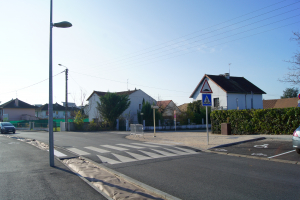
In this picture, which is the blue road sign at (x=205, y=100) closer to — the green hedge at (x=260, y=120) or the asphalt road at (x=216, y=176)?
the asphalt road at (x=216, y=176)

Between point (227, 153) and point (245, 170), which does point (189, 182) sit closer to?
point (245, 170)

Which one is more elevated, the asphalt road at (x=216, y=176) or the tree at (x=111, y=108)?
the tree at (x=111, y=108)

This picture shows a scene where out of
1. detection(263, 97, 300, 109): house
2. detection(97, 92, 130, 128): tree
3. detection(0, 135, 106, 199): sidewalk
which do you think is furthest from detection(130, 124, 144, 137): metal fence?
detection(263, 97, 300, 109): house

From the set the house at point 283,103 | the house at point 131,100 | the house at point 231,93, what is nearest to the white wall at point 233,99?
the house at point 231,93

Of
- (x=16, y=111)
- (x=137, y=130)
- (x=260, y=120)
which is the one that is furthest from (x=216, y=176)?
(x=16, y=111)

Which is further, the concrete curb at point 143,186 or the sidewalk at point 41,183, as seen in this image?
the sidewalk at point 41,183

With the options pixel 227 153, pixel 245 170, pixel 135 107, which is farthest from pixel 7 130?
pixel 245 170

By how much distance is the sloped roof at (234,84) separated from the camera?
128 feet

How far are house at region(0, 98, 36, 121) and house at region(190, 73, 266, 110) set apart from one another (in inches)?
1799

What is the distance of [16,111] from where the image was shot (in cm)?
6234

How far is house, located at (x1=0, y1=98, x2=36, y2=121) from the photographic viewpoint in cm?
6044

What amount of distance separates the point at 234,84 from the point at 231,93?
3.71 m

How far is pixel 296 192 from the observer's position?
507 centimetres

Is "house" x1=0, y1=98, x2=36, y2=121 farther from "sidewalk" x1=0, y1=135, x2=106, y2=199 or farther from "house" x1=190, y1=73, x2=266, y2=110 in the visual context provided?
"sidewalk" x1=0, y1=135, x2=106, y2=199
